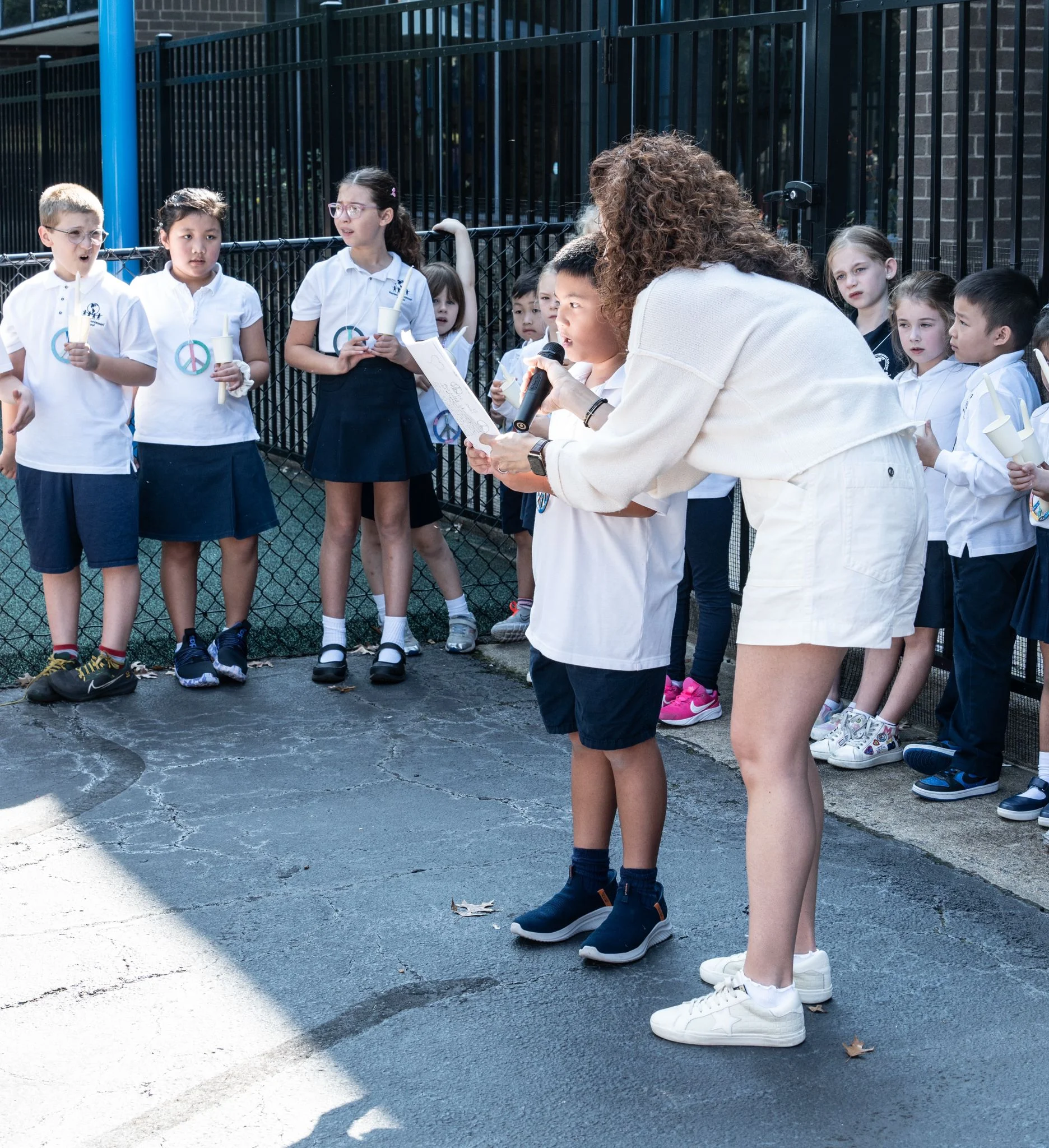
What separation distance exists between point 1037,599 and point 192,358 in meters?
3.25

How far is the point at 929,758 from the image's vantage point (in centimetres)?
485

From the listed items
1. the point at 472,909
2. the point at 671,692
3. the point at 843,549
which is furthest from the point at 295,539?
the point at 843,549

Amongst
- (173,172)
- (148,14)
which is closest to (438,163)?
(173,172)

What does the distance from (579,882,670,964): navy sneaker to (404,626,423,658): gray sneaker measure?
2.69 meters

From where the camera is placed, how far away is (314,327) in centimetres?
600

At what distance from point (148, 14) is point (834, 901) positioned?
15097 mm

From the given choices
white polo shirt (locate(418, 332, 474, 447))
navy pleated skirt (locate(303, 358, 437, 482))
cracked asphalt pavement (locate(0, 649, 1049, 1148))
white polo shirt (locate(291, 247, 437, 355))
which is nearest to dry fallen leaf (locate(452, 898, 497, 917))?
cracked asphalt pavement (locate(0, 649, 1049, 1148))

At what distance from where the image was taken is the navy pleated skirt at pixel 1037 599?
4293 mm

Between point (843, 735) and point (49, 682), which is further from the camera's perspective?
point (49, 682)

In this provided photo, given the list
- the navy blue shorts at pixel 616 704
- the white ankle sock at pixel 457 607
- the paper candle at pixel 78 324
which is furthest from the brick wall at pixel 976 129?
the navy blue shorts at pixel 616 704

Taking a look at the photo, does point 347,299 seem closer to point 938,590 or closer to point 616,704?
point 938,590

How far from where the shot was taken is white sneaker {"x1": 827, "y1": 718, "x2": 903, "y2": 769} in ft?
16.1

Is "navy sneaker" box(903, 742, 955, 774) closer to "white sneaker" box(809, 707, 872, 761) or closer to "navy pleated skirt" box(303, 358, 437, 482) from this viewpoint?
"white sneaker" box(809, 707, 872, 761)

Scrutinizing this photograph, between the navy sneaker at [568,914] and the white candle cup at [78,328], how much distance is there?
278 centimetres
